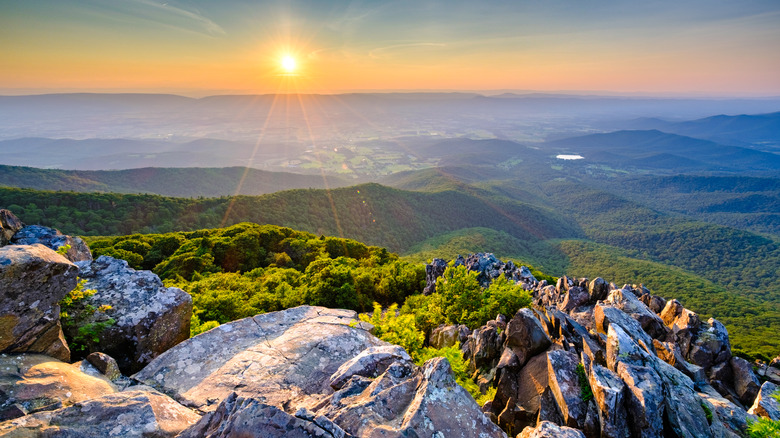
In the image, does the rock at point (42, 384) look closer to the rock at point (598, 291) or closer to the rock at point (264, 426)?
the rock at point (264, 426)

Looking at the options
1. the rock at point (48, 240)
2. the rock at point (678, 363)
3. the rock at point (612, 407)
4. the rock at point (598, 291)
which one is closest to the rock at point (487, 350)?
the rock at point (612, 407)

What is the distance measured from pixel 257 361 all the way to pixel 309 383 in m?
2.46

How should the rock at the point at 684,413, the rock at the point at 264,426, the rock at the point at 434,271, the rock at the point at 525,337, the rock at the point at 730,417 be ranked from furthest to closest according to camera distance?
the rock at the point at 434,271 < the rock at the point at 525,337 < the rock at the point at 730,417 < the rock at the point at 684,413 < the rock at the point at 264,426

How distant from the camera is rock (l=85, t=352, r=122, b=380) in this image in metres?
9.26

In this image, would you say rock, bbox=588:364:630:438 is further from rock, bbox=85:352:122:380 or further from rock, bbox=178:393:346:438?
rock, bbox=85:352:122:380

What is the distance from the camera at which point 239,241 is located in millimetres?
42781

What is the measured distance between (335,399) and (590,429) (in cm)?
724

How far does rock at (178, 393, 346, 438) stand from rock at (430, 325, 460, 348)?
12101mm

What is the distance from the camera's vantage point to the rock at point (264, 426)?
5.91m

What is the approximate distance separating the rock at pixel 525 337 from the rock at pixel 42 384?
13.5 metres

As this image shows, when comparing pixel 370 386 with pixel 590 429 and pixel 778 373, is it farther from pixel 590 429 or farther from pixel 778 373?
pixel 778 373

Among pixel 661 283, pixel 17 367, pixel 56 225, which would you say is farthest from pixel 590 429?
pixel 661 283

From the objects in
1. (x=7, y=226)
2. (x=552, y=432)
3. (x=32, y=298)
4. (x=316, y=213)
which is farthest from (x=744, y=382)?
(x=316, y=213)

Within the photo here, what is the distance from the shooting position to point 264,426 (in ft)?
19.6
